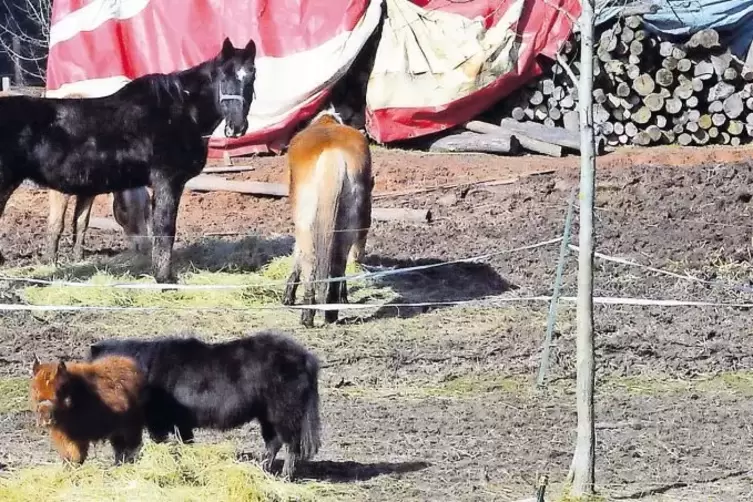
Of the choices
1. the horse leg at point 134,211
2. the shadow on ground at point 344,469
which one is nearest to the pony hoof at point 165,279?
the horse leg at point 134,211

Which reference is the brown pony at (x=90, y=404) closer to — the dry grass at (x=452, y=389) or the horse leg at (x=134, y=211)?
the dry grass at (x=452, y=389)

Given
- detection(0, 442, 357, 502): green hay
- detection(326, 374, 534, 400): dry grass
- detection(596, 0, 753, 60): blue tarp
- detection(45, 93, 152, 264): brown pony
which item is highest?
detection(596, 0, 753, 60): blue tarp

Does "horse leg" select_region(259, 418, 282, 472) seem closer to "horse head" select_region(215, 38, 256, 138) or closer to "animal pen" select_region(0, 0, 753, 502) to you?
"animal pen" select_region(0, 0, 753, 502)

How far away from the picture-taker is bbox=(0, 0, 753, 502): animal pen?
6.41 meters

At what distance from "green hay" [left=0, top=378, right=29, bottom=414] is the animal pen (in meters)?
0.02

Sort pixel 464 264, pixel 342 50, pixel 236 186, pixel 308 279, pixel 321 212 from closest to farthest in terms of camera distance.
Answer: pixel 321 212
pixel 308 279
pixel 464 264
pixel 236 186
pixel 342 50

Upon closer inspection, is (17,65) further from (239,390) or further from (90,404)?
(90,404)

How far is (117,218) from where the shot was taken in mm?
12938

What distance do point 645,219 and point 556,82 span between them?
16.3 feet

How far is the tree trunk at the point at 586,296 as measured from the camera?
18.8 feet

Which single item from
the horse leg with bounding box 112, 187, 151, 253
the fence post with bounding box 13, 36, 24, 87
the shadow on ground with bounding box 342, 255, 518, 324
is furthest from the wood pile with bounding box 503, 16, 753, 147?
the fence post with bounding box 13, 36, 24, 87

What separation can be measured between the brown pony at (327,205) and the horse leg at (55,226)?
10.3ft

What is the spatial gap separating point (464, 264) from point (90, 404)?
6.76m

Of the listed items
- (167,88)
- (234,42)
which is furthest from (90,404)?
(234,42)
